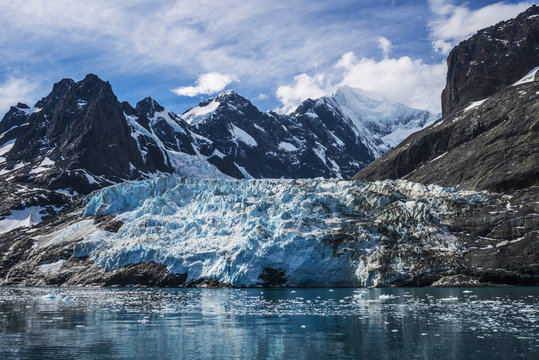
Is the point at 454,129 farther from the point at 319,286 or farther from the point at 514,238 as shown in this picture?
the point at 319,286

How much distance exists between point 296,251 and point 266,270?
278 inches

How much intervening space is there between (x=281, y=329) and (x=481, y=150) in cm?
11313

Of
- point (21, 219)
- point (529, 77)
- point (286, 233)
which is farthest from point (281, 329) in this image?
point (529, 77)

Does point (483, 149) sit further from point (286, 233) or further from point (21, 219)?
point (21, 219)

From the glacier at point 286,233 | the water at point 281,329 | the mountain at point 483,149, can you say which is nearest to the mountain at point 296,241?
the glacier at point 286,233

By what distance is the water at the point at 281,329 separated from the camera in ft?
111

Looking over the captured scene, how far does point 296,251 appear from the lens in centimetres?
9938

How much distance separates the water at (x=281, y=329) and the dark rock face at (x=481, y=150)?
5989 cm

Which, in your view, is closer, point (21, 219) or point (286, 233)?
point (286, 233)

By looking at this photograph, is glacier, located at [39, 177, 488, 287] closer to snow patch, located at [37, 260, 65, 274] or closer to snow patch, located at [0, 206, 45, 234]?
snow patch, located at [37, 260, 65, 274]

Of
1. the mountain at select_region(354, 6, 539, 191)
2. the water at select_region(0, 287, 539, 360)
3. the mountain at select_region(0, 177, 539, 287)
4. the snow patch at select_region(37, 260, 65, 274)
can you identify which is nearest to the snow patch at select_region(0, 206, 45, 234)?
the mountain at select_region(0, 177, 539, 287)

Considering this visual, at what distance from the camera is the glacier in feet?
319

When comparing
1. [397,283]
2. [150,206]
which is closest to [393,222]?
[397,283]

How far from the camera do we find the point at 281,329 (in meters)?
44.0
